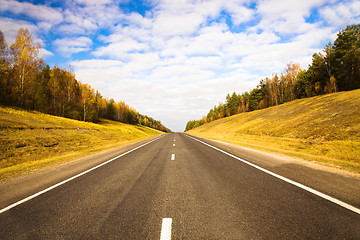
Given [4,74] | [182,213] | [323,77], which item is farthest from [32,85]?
[323,77]

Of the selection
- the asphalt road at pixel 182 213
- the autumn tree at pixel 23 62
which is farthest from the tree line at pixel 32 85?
the asphalt road at pixel 182 213

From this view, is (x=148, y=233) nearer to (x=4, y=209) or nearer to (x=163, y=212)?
(x=163, y=212)

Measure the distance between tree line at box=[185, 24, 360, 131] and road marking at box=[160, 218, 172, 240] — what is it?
188ft

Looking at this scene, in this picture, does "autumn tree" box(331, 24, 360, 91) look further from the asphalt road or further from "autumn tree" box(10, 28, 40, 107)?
"autumn tree" box(10, 28, 40, 107)

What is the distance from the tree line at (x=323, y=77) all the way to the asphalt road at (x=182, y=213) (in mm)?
55127

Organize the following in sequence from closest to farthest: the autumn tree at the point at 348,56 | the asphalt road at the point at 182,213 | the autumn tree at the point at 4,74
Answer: the asphalt road at the point at 182,213 < the autumn tree at the point at 4,74 < the autumn tree at the point at 348,56

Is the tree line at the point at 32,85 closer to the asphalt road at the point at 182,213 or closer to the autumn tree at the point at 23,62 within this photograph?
the autumn tree at the point at 23,62

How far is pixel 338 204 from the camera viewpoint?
10.8 ft

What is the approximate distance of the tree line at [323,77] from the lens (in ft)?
130

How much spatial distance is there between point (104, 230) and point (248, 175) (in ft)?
15.7

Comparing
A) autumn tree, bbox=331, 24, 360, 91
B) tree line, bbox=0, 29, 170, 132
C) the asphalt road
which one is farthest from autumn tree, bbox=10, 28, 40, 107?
autumn tree, bbox=331, 24, 360, 91

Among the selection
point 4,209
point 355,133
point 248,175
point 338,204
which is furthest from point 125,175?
point 355,133

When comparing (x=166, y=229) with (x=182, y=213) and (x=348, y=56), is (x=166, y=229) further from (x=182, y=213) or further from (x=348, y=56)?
(x=348, y=56)

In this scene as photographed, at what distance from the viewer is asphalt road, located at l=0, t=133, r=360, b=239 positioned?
2514 millimetres
